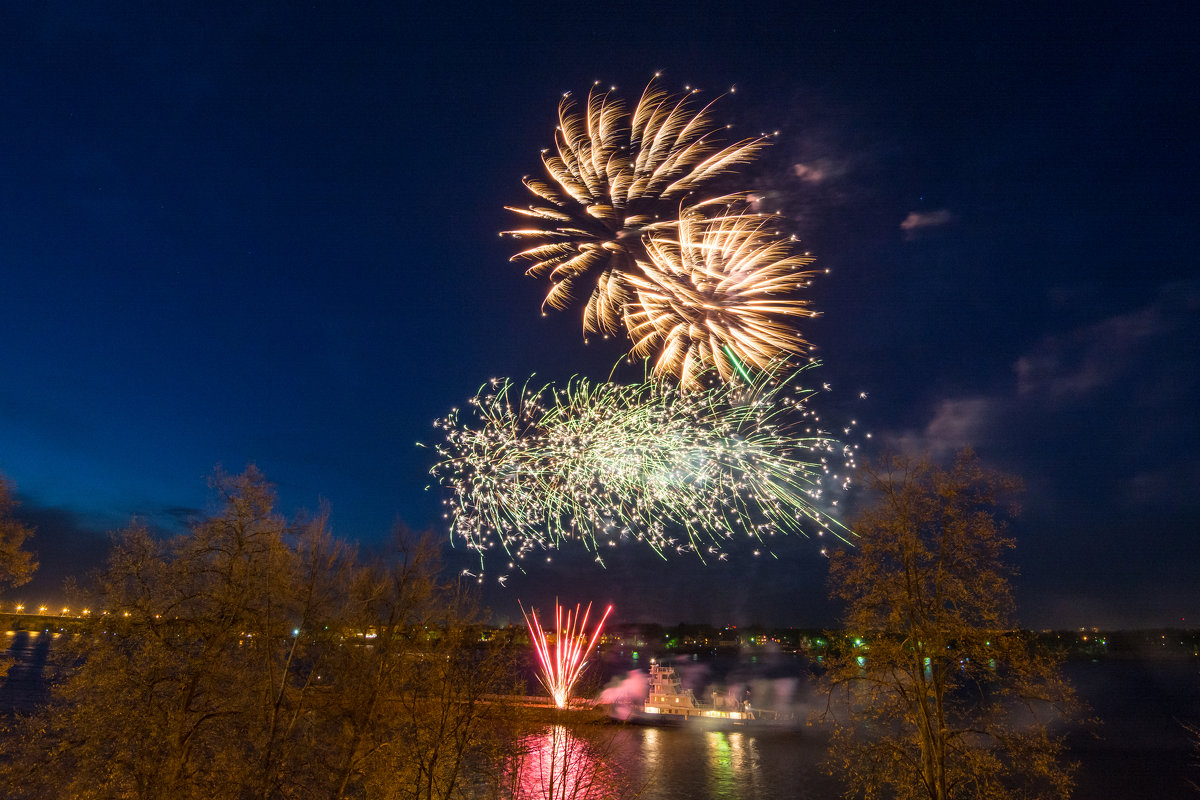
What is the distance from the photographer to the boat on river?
70.8 metres

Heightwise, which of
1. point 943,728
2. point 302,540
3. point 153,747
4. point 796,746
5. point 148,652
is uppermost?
point 302,540

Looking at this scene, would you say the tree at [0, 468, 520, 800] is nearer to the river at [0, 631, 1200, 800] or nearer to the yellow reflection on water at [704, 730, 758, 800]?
the river at [0, 631, 1200, 800]

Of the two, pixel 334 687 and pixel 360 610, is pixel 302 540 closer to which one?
pixel 360 610

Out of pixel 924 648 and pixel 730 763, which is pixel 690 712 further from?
pixel 924 648

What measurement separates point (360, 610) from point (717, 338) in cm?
1568

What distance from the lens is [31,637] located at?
16775 centimetres

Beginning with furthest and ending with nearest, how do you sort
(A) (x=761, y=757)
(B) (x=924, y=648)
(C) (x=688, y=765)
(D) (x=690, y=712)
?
(D) (x=690, y=712) < (A) (x=761, y=757) < (C) (x=688, y=765) < (B) (x=924, y=648)

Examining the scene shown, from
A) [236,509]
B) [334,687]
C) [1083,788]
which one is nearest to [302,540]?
[236,509]

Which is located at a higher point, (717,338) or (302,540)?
(717,338)

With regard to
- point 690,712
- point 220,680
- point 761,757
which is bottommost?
point 761,757

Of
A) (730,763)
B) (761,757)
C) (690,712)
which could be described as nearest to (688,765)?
(730,763)

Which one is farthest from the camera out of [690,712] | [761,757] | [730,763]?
[690,712]

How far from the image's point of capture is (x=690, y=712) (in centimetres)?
7388

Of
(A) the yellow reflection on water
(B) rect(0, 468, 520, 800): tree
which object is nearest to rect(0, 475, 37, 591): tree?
Answer: (B) rect(0, 468, 520, 800): tree
